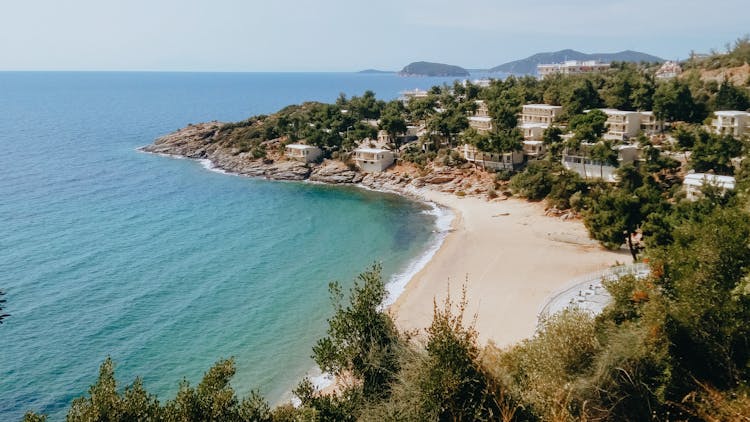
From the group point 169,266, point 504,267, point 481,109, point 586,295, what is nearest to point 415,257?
point 504,267

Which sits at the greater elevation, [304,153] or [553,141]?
[553,141]

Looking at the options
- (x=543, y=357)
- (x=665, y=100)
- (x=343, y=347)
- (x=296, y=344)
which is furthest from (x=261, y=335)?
(x=665, y=100)

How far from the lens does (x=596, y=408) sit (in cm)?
1243

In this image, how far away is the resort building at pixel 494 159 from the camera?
5228cm

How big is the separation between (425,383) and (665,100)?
170ft

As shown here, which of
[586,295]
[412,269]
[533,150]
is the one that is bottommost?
[412,269]

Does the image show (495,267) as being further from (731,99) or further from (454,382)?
(731,99)

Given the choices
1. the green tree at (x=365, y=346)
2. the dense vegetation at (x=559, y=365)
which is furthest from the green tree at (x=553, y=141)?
the green tree at (x=365, y=346)

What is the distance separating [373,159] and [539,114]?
68.9 feet

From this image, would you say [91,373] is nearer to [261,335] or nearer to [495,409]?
[261,335]

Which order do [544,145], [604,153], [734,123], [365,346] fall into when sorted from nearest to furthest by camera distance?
[365,346] < [604,153] < [734,123] < [544,145]

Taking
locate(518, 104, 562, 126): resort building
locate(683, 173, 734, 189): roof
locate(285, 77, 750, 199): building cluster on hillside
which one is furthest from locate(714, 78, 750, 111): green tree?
locate(683, 173, 734, 189): roof

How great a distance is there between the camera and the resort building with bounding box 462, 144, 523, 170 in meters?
52.3

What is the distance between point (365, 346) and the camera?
15391mm
